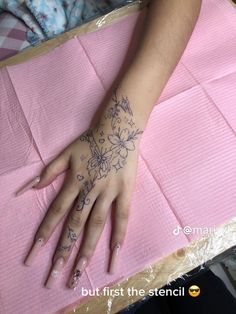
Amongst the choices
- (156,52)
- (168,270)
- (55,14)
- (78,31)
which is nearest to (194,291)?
(168,270)

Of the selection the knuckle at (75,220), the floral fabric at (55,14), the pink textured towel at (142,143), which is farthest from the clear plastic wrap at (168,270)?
the floral fabric at (55,14)

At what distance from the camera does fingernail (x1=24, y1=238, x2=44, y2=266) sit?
20.2 inches

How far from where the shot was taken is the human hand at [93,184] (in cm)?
52

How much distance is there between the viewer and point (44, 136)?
0.63m

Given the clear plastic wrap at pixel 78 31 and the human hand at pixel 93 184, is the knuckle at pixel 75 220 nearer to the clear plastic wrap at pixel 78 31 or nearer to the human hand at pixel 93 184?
the human hand at pixel 93 184

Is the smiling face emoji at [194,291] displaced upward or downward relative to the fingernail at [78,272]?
downward

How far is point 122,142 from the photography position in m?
0.60

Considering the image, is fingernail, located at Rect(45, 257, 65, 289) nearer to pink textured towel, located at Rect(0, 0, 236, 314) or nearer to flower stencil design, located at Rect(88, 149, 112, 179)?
pink textured towel, located at Rect(0, 0, 236, 314)

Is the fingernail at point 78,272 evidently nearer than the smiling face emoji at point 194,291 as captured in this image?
Yes

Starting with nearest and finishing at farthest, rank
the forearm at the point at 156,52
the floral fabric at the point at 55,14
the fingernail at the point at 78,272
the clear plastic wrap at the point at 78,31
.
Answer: the fingernail at the point at 78,272 → the forearm at the point at 156,52 → the clear plastic wrap at the point at 78,31 → the floral fabric at the point at 55,14

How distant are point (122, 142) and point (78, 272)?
239 mm

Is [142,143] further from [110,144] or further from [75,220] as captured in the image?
[75,220]

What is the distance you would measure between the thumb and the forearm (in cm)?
15

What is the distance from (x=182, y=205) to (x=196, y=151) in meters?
0.11
